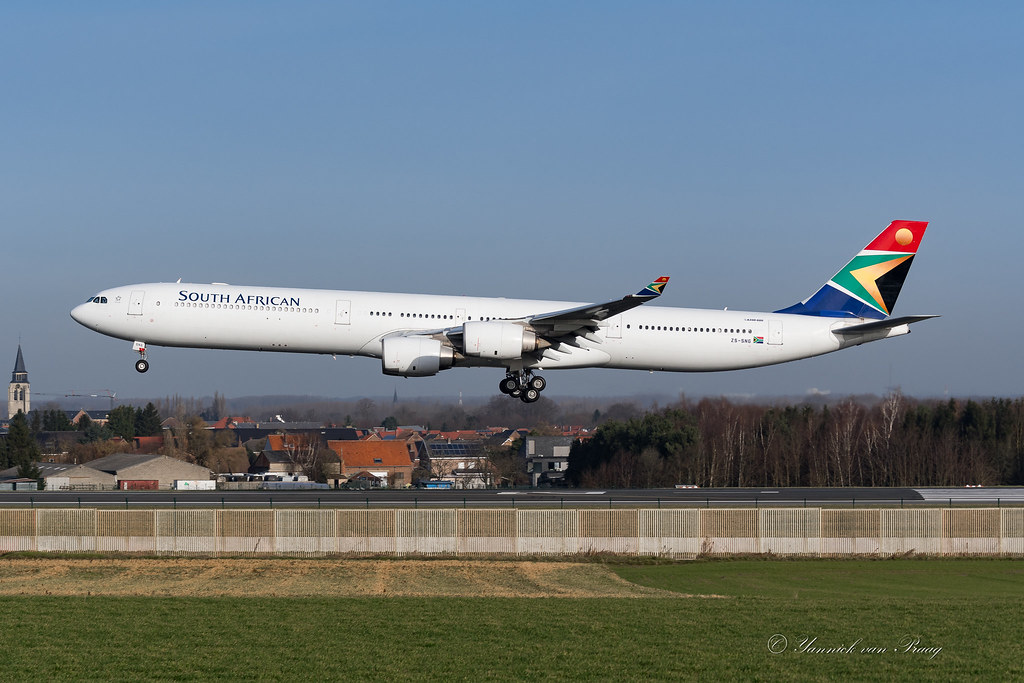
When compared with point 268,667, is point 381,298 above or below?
above

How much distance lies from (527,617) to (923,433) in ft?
217

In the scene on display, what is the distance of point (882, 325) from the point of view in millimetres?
43219

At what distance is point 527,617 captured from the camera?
2181 centimetres

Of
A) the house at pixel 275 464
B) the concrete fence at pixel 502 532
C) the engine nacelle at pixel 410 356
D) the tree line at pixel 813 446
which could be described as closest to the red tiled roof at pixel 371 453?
the house at pixel 275 464

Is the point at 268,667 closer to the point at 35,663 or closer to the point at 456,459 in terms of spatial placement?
the point at 35,663

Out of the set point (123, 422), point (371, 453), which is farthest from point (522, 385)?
point (123, 422)

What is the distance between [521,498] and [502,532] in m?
10.9

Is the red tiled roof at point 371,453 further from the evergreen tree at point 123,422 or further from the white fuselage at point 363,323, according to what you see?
the white fuselage at point 363,323

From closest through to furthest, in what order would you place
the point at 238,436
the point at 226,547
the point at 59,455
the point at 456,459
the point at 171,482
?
the point at 226,547 < the point at 171,482 < the point at 59,455 < the point at 456,459 < the point at 238,436

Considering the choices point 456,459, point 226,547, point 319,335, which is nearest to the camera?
point 226,547

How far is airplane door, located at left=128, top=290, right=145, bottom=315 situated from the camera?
41156 millimetres

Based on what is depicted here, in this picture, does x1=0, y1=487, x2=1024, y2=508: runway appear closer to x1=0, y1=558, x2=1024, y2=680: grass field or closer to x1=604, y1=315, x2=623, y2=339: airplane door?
x1=604, y1=315, x2=623, y2=339: airplane door

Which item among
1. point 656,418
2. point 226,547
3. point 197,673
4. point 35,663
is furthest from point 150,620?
point 656,418

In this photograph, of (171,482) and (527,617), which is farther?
(171,482)
